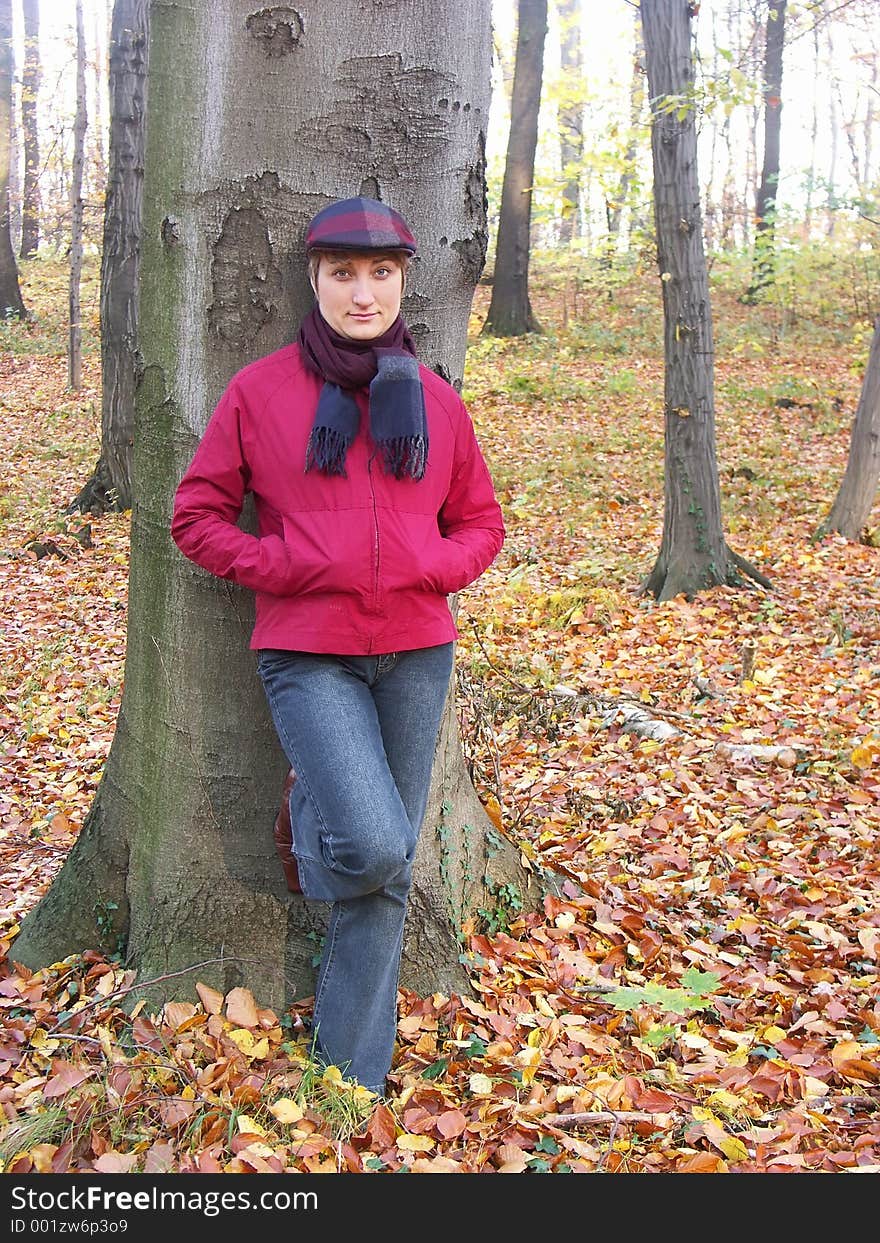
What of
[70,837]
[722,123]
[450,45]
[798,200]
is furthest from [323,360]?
[722,123]

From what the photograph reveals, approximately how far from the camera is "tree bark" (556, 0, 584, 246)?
22.8 m

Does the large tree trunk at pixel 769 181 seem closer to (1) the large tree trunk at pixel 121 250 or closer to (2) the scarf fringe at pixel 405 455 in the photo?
(1) the large tree trunk at pixel 121 250

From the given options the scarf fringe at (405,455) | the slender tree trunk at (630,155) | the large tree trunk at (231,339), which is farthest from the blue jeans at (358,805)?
the slender tree trunk at (630,155)

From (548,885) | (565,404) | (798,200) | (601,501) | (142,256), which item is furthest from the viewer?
(798,200)

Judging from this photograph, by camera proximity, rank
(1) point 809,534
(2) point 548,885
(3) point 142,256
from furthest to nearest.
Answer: (1) point 809,534 → (2) point 548,885 → (3) point 142,256

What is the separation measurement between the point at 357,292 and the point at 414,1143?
85.5 inches

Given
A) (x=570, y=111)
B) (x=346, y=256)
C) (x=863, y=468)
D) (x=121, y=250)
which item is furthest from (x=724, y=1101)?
(x=570, y=111)

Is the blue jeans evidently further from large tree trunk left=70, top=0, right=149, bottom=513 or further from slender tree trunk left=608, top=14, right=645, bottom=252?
slender tree trunk left=608, top=14, right=645, bottom=252

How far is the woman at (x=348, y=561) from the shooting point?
8.73 ft

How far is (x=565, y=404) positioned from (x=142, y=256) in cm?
1265

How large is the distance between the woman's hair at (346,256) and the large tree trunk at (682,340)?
6.07 meters

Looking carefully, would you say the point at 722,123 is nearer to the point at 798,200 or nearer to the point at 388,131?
the point at 798,200

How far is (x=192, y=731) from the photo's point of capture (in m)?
3.18

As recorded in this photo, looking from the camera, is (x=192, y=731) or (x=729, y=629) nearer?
(x=192, y=731)
